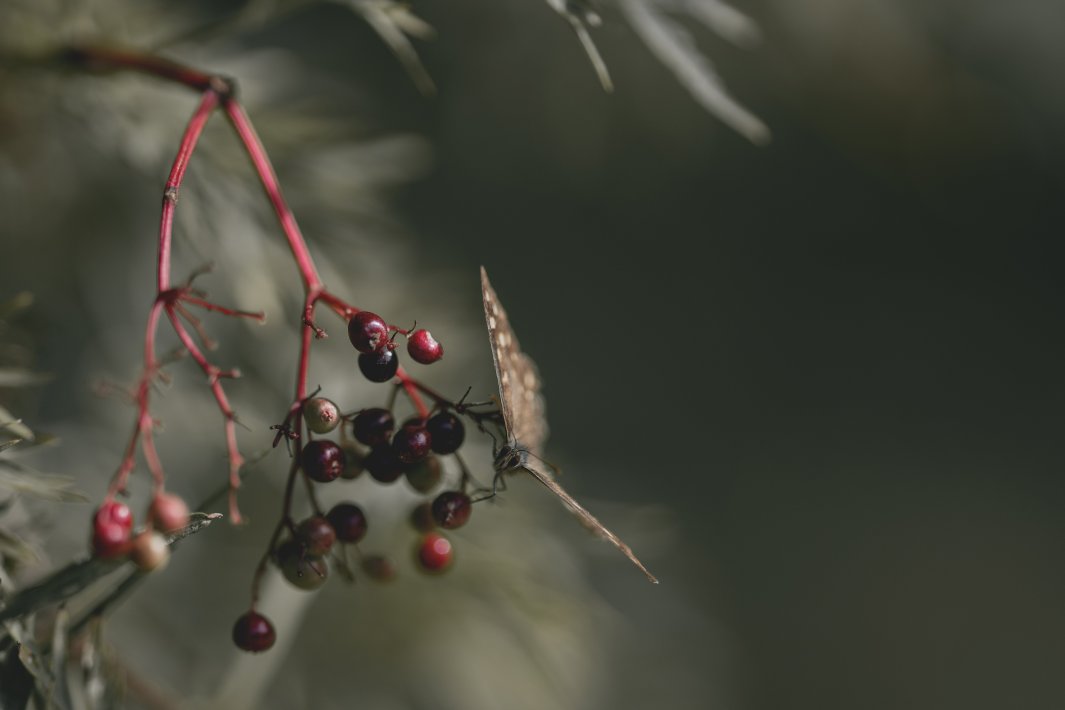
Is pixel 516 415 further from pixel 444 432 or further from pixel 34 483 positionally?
pixel 34 483

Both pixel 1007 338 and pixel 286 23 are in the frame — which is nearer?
pixel 286 23

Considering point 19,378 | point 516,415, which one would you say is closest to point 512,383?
point 516,415

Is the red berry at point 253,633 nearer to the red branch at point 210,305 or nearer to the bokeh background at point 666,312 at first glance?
the red branch at point 210,305

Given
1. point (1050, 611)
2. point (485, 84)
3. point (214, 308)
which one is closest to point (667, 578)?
point (485, 84)

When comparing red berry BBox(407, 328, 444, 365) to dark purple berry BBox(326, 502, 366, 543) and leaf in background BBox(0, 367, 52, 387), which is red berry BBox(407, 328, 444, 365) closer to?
dark purple berry BBox(326, 502, 366, 543)

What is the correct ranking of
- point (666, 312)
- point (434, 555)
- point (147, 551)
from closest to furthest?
point (147, 551)
point (434, 555)
point (666, 312)

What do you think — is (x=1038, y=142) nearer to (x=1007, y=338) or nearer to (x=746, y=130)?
(x=746, y=130)

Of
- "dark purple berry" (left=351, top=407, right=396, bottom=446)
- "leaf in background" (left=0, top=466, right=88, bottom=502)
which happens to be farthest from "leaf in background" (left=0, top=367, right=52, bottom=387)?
"dark purple berry" (left=351, top=407, right=396, bottom=446)
